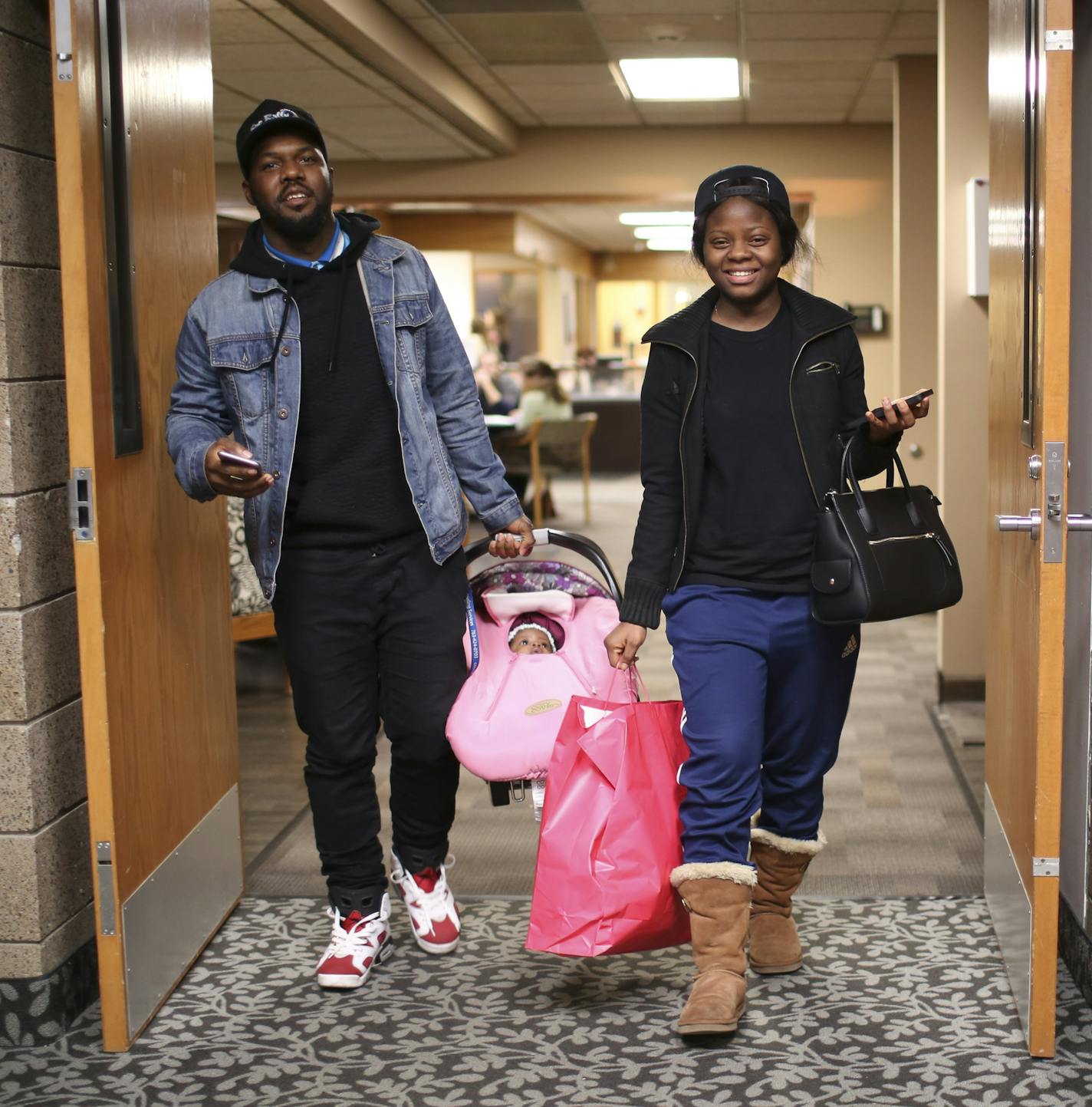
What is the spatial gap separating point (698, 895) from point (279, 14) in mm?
4328

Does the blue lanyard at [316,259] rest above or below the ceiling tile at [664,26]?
below

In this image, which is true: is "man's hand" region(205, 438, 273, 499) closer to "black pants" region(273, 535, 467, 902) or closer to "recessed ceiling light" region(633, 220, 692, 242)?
"black pants" region(273, 535, 467, 902)

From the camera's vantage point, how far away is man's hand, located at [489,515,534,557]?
2.71 metres

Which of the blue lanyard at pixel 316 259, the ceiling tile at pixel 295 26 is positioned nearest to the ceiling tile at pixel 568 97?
the ceiling tile at pixel 295 26

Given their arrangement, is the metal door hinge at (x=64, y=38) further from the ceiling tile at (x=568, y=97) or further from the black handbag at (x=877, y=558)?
the ceiling tile at (x=568, y=97)

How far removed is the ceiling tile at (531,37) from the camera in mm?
6113

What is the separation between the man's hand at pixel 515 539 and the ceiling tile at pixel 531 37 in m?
3.99

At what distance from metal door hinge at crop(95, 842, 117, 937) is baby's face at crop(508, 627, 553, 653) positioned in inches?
33.0

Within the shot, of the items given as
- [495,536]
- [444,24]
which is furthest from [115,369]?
[444,24]

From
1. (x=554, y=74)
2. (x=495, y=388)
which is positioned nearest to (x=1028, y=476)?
(x=554, y=74)

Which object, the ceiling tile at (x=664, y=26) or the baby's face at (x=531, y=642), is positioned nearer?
the baby's face at (x=531, y=642)

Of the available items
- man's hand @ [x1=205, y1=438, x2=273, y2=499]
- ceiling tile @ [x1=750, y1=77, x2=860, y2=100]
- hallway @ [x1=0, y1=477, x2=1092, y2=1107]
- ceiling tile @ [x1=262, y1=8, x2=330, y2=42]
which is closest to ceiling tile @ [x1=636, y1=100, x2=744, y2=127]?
ceiling tile @ [x1=750, y1=77, x2=860, y2=100]

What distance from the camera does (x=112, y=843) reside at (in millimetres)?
2412

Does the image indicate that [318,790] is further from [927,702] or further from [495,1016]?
[927,702]
